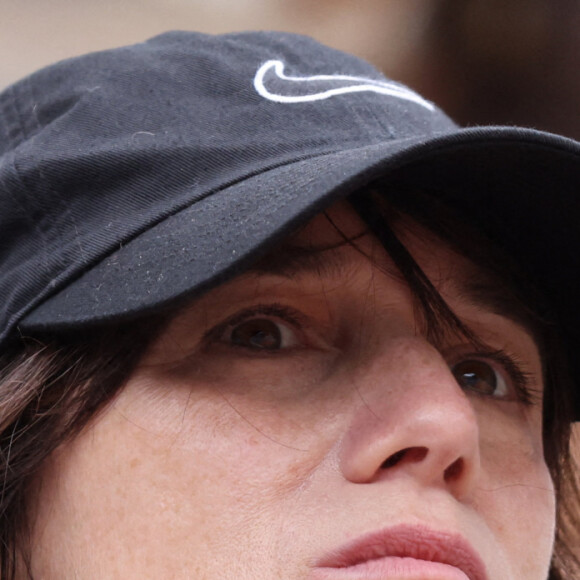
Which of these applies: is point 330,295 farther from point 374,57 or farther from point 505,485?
point 374,57

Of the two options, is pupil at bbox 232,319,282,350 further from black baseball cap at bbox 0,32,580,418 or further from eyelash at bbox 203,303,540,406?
black baseball cap at bbox 0,32,580,418

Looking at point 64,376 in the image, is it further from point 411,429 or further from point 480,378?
point 480,378

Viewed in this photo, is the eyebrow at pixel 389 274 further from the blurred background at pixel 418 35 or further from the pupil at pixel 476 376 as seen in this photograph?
the blurred background at pixel 418 35

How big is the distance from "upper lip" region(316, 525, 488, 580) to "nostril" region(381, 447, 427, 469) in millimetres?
68

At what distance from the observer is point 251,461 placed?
883 mm

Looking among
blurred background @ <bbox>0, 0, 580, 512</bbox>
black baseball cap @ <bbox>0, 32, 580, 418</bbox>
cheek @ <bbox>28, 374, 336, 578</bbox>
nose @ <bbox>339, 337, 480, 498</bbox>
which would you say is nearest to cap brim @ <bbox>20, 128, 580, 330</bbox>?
black baseball cap @ <bbox>0, 32, 580, 418</bbox>

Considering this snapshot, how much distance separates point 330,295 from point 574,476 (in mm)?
742

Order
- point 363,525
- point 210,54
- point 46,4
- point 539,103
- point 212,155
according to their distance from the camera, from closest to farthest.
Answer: point 363,525 → point 212,155 → point 210,54 → point 46,4 → point 539,103

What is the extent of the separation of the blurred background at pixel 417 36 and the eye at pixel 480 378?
1887 mm

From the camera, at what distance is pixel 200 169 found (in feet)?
3.08

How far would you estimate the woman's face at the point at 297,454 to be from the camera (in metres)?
0.85

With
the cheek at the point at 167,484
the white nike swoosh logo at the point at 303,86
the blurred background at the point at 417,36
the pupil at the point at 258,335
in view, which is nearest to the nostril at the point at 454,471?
the cheek at the point at 167,484

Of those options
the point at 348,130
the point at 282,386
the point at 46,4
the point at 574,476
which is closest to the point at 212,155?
the point at 348,130

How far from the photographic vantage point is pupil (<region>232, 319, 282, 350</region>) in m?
0.97
